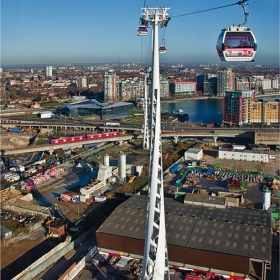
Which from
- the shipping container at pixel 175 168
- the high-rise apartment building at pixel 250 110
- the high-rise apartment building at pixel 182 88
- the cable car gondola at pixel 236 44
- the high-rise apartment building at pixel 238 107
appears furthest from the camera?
the high-rise apartment building at pixel 182 88

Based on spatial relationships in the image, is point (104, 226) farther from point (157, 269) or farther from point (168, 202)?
point (157, 269)

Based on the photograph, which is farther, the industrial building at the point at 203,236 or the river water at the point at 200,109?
A: the river water at the point at 200,109

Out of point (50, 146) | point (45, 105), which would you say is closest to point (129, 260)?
point (50, 146)

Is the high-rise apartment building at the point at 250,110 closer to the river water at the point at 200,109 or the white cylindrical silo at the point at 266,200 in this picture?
the river water at the point at 200,109

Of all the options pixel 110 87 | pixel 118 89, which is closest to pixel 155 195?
pixel 110 87

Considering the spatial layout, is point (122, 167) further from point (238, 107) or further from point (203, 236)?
point (238, 107)

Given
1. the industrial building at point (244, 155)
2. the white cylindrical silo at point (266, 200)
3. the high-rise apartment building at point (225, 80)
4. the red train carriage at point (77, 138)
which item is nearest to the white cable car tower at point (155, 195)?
the white cylindrical silo at point (266, 200)

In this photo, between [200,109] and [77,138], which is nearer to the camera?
[77,138]
